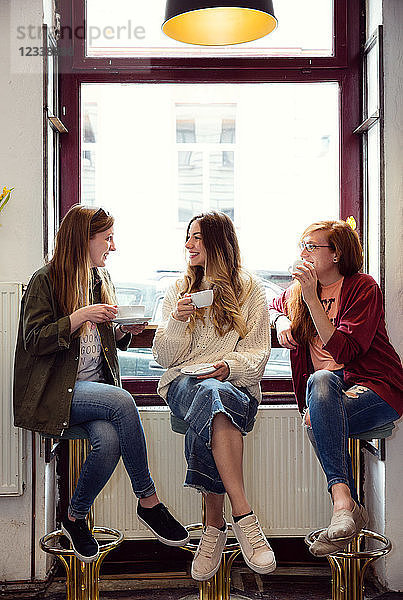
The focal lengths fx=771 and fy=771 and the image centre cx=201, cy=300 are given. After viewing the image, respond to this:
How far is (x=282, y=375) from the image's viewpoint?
360cm

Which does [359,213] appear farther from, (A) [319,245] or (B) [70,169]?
Result: (B) [70,169]

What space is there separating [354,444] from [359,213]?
107cm

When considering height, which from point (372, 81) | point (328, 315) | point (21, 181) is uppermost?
point (372, 81)

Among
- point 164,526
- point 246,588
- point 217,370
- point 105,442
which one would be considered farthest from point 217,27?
point 246,588

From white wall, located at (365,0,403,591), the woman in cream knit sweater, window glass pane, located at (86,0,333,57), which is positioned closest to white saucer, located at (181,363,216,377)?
the woman in cream knit sweater

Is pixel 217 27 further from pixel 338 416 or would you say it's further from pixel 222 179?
pixel 338 416

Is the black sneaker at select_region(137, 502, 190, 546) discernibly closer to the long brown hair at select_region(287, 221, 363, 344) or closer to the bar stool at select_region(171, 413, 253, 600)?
the bar stool at select_region(171, 413, 253, 600)

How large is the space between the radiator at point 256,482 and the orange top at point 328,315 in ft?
1.65

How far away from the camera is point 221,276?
2984 millimetres

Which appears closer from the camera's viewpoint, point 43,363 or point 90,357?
point 43,363

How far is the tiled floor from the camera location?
10.4 ft

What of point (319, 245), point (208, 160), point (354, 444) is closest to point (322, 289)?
point (319, 245)

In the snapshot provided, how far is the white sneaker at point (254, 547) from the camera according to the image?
2.52 metres

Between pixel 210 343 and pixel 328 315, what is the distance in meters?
0.46
